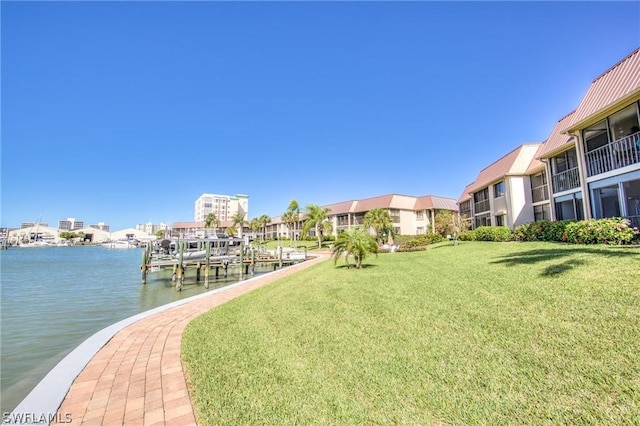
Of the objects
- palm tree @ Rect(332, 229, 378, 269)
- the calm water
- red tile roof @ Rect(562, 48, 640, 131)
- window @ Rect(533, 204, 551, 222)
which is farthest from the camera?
window @ Rect(533, 204, 551, 222)

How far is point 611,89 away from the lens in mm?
12625

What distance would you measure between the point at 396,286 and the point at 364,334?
11.8 feet

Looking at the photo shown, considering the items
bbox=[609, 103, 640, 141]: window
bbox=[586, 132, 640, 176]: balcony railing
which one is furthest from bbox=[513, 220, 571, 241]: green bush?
bbox=[609, 103, 640, 141]: window

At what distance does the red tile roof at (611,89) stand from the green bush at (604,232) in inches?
187

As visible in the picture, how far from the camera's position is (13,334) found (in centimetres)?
891

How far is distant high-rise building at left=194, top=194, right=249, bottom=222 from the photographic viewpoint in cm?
13212

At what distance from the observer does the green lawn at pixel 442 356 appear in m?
3.07

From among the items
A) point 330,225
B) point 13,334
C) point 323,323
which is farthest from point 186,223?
point 323,323

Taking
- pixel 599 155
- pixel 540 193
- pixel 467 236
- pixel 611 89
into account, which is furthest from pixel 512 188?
pixel 611 89

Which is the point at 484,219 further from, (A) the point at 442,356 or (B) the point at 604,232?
(A) the point at 442,356

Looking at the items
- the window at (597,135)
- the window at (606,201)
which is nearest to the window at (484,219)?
the window at (606,201)

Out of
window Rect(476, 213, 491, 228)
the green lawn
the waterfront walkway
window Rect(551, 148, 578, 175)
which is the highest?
window Rect(551, 148, 578, 175)

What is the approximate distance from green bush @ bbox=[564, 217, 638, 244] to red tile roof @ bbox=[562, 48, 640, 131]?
4.75 meters

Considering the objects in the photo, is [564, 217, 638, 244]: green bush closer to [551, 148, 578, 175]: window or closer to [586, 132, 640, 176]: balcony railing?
[586, 132, 640, 176]: balcony railing
